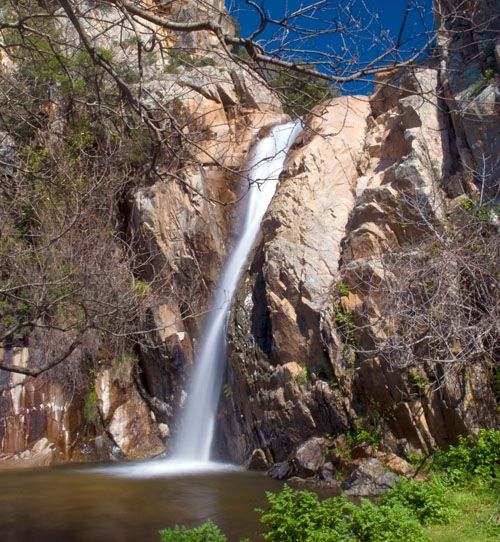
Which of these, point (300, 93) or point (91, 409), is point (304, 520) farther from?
point (91, 409)

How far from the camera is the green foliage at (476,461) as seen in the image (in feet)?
25.0

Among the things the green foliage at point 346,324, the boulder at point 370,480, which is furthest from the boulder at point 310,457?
the green foliage at point 346,324

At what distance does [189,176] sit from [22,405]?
6.99 meters

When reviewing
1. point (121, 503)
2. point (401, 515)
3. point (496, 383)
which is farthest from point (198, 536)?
point (496, 383)

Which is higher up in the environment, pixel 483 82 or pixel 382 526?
pixel 483 82

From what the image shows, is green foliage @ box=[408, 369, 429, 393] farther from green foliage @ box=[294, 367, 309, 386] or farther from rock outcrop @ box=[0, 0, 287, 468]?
rock outcrop @ box=[0, 0, 287, 468]

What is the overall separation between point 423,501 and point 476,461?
1808 mm

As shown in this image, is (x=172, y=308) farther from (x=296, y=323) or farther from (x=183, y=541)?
A: (x=183, y=541)

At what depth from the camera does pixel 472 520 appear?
20.0 feet

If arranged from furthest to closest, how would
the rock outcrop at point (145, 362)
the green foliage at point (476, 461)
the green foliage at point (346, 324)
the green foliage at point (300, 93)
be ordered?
the rock outcrop at point (145, 362) < the green foliage at point (346, 324) < the green foliage at point (476, 461) < the green foliage at point (300, 93)

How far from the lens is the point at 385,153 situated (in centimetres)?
1561

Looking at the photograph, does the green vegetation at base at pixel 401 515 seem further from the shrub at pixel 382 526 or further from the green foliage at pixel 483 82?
the green foliage at pixel 483 82

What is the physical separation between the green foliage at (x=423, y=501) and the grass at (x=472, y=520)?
10cm

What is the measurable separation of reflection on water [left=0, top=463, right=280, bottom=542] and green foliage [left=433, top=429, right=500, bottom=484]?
246 cm
